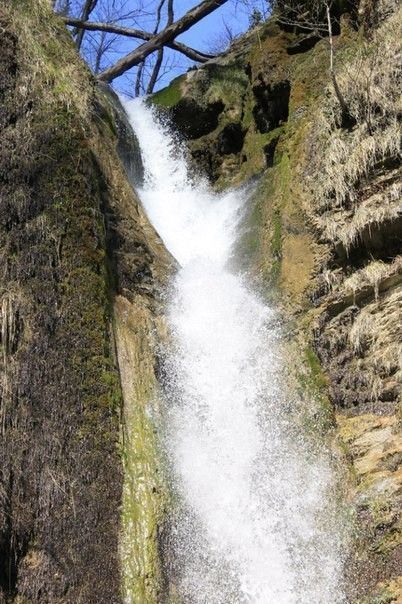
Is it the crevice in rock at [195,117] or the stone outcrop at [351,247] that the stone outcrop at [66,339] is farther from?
the crevice in rock at [195,117]

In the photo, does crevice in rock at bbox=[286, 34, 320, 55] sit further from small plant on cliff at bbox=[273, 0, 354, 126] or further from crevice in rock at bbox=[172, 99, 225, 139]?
crevice in rock at bbox=[172, 99, 225, 139]

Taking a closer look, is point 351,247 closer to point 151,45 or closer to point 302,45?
point 302,45

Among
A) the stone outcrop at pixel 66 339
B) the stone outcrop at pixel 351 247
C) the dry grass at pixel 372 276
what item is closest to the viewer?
the stone outcrop at pixel 66 339

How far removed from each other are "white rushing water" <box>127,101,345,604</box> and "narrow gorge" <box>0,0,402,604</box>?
17mm

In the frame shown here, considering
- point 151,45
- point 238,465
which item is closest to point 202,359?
point 238,465

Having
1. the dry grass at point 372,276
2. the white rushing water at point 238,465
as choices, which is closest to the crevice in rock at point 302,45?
the white rushing water at point 238,465

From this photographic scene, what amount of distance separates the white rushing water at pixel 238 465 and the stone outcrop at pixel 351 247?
10.7 inches

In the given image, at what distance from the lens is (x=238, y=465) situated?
20.1ft

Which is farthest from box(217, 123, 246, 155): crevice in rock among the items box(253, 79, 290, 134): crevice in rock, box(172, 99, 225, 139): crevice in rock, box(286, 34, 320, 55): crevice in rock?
box(286, 34, 320, 55): crevice in rock

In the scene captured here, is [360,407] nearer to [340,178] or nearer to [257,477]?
[257,477]

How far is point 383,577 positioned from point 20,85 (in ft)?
19.0

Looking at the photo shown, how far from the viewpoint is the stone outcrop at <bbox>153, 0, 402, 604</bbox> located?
5664 mm

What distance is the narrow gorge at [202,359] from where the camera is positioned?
5.26 m

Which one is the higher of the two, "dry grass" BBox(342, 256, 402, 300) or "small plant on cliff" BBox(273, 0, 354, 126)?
"small plant on cliff" BBox(273, 0, 354, 126)
